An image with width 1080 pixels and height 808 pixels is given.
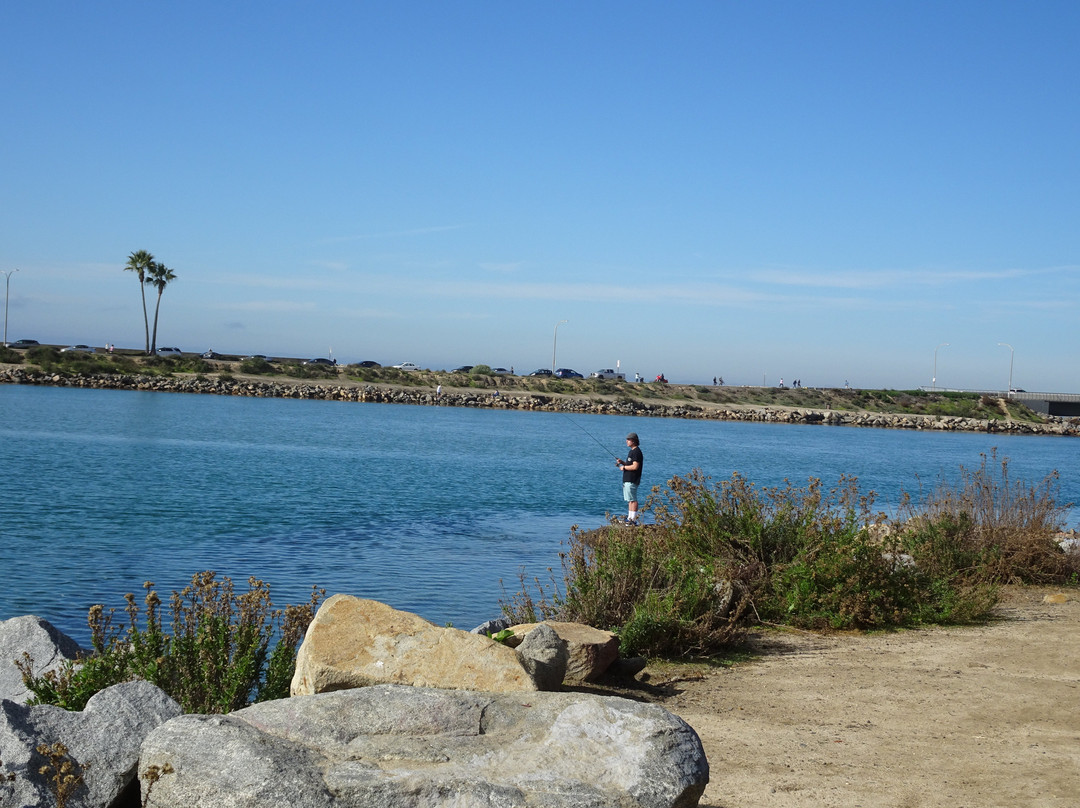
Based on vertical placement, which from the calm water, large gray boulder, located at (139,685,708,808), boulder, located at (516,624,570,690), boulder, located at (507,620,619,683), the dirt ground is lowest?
the calm water

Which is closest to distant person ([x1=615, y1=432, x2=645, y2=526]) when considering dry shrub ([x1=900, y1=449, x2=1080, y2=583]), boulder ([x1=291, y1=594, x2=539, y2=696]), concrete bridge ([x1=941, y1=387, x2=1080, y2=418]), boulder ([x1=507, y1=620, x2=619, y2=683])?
dry shrub ([x1=900, y1=449, x2=1080, y2=583])

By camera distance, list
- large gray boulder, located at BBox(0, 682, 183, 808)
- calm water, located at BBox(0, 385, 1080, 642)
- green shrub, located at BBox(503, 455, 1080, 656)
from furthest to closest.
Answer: calm water, located at BBox(0, 385, 1080, 642) < green shrub, located at BBox(503, 455, 1080, 656) < large gray boulder, located at BBox(0, 682, 183, 808)

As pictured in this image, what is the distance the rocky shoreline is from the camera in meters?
84.1

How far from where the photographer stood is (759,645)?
1019 cm

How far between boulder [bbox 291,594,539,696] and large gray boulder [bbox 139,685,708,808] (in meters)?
0.73

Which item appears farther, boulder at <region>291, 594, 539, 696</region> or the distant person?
the distant person

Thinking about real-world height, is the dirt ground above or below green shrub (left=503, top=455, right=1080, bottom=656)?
below

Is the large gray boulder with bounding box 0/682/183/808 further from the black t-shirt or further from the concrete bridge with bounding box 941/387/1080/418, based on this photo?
the concrete bridge with bounding box 941/387/1080/418

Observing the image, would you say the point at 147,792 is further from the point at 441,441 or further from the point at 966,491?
the point at 441,441

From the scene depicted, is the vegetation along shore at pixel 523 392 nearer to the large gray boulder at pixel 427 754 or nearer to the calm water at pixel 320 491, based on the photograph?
the calm water at pixel 320 491

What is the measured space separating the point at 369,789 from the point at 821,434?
79.0 metres

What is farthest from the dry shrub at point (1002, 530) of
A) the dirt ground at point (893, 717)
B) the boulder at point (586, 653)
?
the boulder at point (586, 653)

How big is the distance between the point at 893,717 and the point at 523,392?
91.4 m

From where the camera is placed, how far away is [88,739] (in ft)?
15.8
